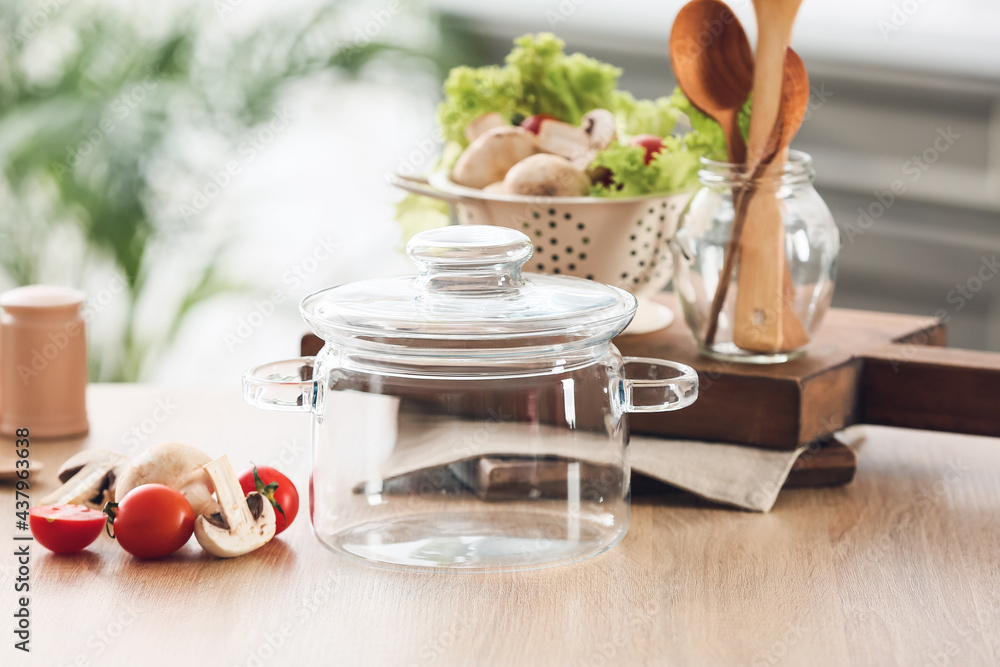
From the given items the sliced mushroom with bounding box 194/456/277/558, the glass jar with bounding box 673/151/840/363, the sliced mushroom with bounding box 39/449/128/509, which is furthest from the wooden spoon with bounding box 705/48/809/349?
the sliced mushroom with bounding box 39/449/128/509

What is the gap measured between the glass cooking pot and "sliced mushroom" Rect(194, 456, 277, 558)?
52mm

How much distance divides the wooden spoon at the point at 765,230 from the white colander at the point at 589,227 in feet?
0.48

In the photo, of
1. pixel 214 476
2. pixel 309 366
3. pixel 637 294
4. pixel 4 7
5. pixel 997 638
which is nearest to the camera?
pixel 997 638

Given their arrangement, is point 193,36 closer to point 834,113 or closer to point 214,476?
point 834,113

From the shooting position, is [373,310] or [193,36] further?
[193,36]

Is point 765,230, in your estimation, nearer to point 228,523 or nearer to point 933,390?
point 933,390

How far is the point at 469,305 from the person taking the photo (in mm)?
861

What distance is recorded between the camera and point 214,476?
91cm

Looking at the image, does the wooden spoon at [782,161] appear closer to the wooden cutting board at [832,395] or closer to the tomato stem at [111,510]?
the wooden cutting board at [832,395]

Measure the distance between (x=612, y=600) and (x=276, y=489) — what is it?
0.32 metres

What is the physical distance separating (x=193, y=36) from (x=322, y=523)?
2.00 m

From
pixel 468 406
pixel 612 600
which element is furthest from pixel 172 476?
pixel 612 600

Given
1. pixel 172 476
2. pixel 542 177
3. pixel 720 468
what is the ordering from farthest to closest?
pixel 542 177
pixel 720 468
pixel 172 476

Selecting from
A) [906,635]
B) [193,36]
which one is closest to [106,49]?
[193,36]
